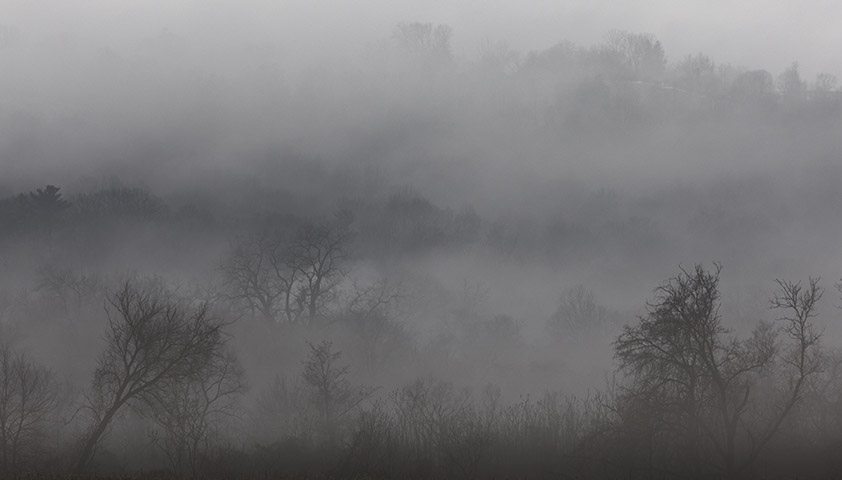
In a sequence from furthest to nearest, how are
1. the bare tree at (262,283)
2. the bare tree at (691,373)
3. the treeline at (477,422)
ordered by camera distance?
the bare tree at (262,283) < the treeline at (477,422) < the bare tree at (691,373)

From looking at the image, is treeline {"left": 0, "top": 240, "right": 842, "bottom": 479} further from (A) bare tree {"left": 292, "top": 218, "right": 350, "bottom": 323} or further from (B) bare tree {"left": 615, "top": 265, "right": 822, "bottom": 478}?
(A) bare tree {"left": 292, "top": 218, "right": 350, "bottom": 323}

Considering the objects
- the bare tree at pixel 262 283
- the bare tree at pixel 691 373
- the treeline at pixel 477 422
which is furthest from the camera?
the bare tree at pixel 262 283

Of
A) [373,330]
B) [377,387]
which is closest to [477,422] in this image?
[377,387]

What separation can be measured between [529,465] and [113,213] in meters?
107

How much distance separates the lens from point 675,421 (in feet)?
→ 140

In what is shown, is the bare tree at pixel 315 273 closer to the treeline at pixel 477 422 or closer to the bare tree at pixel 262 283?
the bare tree at pixel 262 283

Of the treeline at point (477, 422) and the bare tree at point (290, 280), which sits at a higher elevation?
the bare tree at point (290, 280)

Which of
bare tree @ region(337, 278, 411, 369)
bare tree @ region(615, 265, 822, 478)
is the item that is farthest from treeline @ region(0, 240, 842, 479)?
bare tree @ region(337, 278, 411, 369)

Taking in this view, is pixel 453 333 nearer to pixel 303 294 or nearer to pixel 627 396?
pixel 303 294

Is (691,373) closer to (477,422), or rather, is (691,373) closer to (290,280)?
(477,422)

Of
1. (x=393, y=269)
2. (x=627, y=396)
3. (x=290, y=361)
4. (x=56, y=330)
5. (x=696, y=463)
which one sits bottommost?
→ (x=696, y=463)

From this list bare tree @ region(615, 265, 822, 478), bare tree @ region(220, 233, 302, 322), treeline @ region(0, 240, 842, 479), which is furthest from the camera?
bare tree @ region(220, 233, 302, 322)

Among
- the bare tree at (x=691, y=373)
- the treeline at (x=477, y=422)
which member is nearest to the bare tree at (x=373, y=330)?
the treeline at (x=477, y=422)

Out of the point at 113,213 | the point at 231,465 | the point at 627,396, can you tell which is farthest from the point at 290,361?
the point at 113,213
